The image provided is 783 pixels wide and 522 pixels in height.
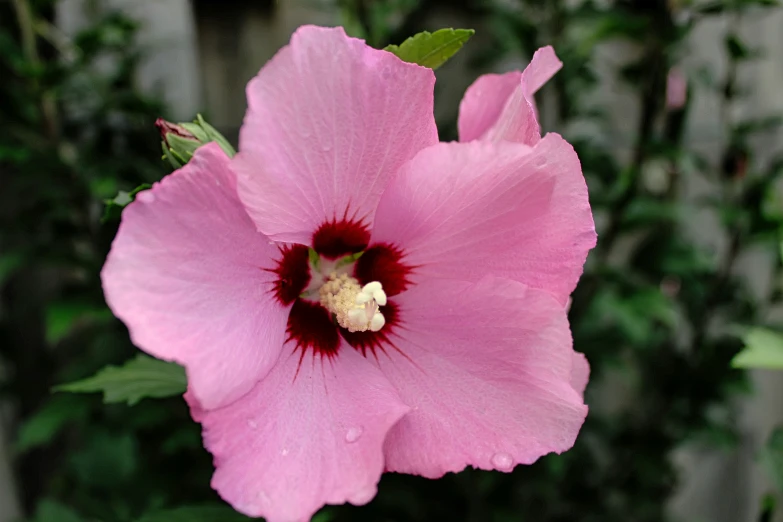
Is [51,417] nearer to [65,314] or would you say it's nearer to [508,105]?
[65,314]

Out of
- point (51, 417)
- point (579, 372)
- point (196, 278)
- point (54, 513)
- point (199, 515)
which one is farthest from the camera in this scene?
point (51, 417)

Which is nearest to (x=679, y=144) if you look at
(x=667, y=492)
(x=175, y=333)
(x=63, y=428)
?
(x=667, y=492)

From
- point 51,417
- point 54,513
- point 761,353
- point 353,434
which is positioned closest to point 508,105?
point 353,434

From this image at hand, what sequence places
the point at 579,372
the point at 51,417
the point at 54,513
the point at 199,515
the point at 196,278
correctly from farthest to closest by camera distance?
the point at 51,417
the point at 54,513
the point at 199,515
the point at 579,372
the point at 196,278

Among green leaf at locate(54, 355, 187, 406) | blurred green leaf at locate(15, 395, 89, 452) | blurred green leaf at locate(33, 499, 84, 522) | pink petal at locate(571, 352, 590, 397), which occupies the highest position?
pink petal at locate(571, 352, 590, 397)

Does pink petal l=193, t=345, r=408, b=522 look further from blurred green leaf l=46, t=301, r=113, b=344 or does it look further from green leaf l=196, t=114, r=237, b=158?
blurred green leaf l=46, t=301, r=113, b=344

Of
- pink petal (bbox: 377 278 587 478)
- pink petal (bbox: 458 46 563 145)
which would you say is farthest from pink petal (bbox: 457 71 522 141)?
pink petal (bbox: 377 278 587 478)

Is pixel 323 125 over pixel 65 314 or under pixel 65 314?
over
